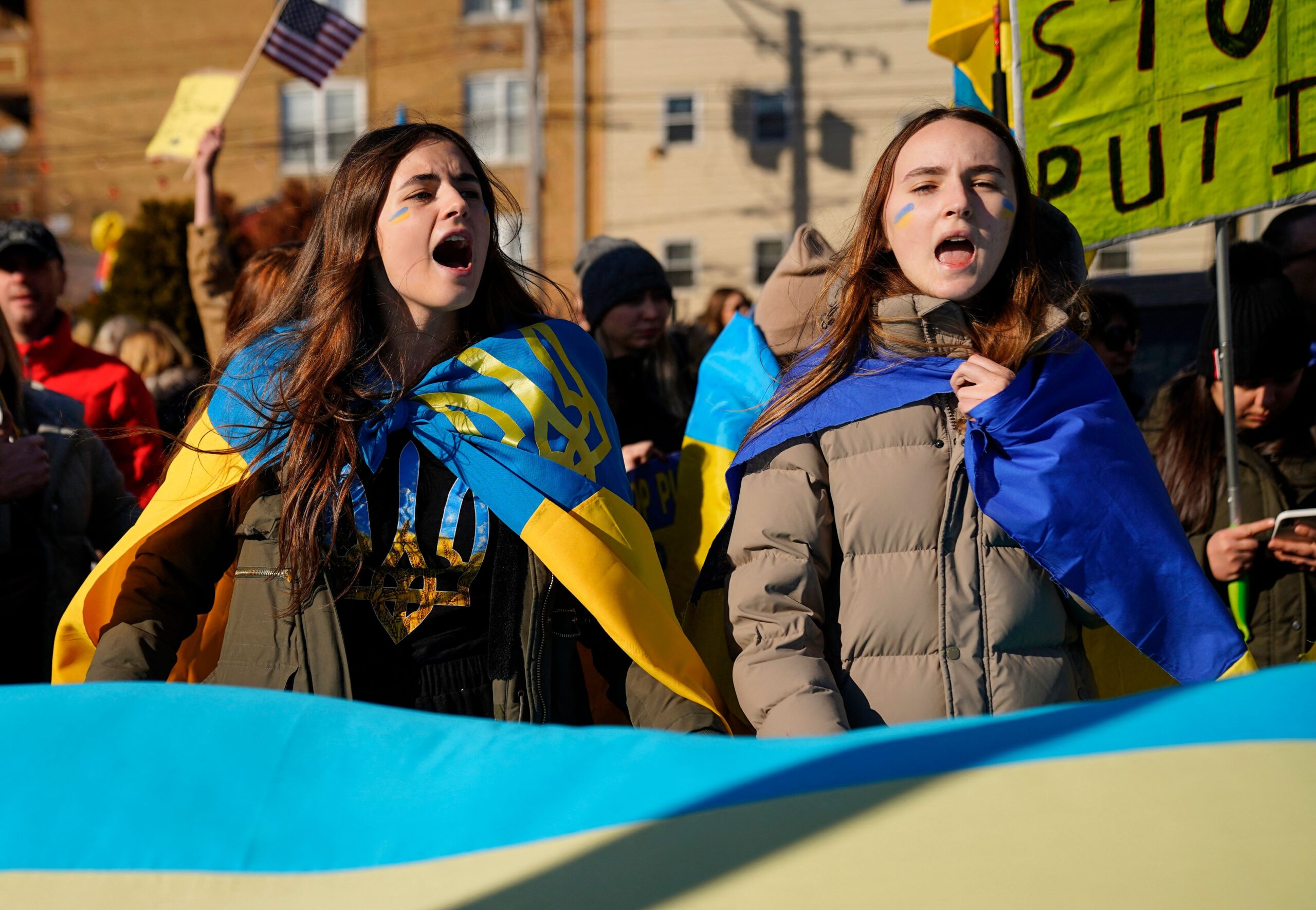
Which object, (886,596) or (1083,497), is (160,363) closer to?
(886,596)

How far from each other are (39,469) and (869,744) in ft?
8.93

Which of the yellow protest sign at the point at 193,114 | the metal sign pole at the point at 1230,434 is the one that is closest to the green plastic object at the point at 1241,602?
the metal sign pole at the point at 1230,434

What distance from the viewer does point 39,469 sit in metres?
3.61

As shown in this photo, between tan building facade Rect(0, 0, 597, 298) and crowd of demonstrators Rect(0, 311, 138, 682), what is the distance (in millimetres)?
21422

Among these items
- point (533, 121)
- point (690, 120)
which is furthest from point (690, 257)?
point (533, 121)

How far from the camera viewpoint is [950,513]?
7.68 ft

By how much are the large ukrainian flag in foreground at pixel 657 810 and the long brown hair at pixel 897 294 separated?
33.5 inches

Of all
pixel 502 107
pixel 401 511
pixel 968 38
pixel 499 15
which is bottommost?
pixel 401 511

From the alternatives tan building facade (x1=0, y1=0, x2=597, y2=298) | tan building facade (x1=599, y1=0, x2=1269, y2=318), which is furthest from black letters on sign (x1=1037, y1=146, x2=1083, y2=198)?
tan building facade (x1=0, y1=0, x2=597, y2=298)

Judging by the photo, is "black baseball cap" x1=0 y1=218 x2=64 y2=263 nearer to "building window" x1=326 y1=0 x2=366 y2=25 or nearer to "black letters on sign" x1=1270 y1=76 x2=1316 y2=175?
"black letters on sign" x1=1270 y1=76 x2=1316 y2=175

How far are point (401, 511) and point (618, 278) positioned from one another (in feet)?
7.52

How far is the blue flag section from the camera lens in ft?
7.63

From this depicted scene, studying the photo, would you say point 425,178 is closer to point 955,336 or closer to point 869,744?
point 955,336

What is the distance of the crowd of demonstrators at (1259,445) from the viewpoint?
3.51m
